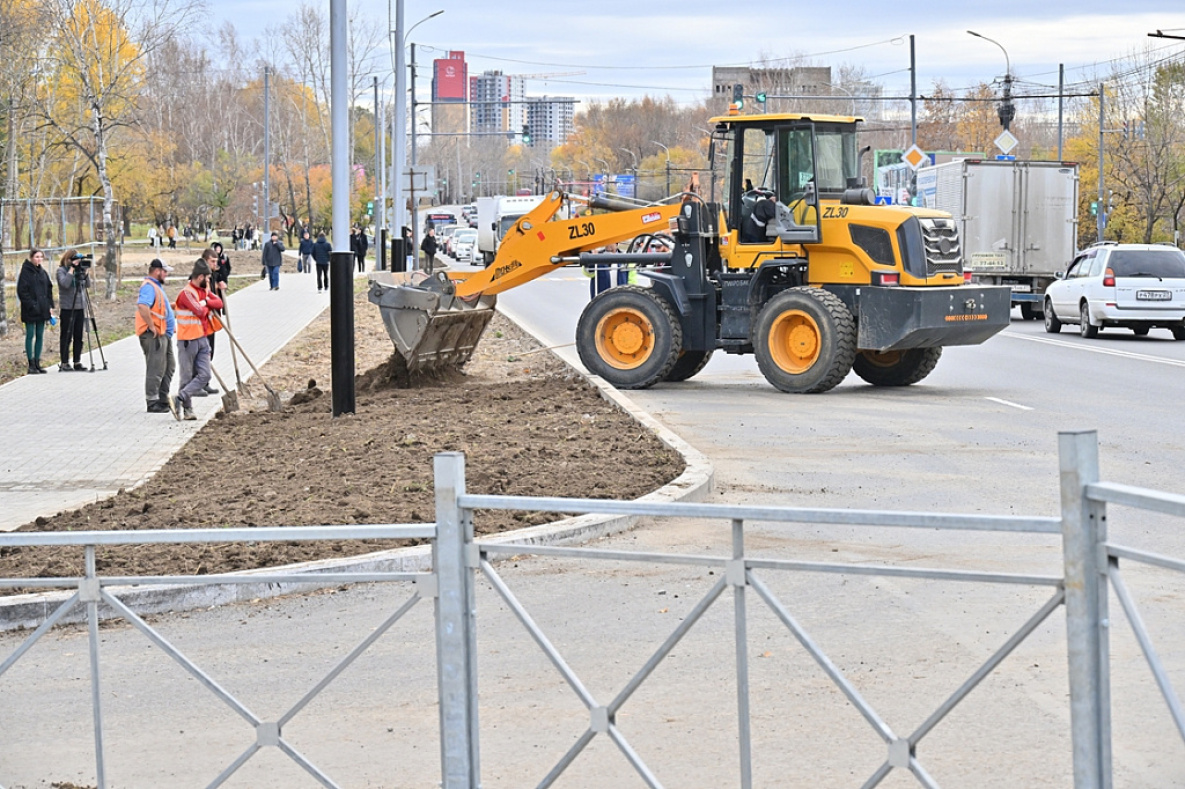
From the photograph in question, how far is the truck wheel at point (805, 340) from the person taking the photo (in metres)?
17.5

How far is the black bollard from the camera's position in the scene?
1370cm

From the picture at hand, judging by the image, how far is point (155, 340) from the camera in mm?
16250

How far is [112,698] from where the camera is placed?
611cm

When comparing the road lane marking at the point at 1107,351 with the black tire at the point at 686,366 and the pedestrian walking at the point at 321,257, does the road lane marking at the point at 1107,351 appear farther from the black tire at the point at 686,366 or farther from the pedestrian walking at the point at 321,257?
the pedestrian walking at the point at 321,257

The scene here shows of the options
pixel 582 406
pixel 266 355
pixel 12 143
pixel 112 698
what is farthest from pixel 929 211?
pixel 12 143

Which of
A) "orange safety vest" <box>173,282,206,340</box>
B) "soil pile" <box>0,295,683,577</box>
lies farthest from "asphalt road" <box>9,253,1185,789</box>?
"orange safety vest" <box>173,282,206,340</box>

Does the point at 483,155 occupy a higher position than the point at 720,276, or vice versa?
the point at 483,155

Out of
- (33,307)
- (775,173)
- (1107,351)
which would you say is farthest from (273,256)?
(775,173)

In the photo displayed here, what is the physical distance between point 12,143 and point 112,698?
113 feet

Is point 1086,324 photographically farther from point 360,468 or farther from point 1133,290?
point 360,468

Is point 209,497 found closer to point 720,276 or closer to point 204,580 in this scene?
point 204,580

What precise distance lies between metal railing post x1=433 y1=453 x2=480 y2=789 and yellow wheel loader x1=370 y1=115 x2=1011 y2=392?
1377cm

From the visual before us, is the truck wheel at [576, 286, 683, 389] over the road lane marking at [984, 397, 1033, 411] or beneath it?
over

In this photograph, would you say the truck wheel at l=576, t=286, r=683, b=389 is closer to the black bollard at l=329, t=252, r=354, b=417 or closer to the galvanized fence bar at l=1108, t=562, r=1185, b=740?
the black bollard at l=329, t=252, r=354, b=417
